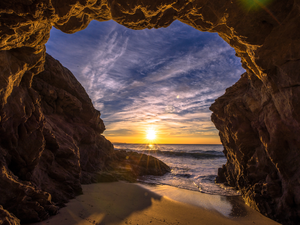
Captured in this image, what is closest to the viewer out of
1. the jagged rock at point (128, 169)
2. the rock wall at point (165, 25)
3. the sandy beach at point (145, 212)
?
the rock wall at point (165, 25)

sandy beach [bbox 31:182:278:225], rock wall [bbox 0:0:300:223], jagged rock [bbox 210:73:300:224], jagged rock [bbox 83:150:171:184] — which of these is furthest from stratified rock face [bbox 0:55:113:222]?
jagged rock [bbox 210:73:300:224]

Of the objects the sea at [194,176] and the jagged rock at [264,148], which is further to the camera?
the sea at [194,176]

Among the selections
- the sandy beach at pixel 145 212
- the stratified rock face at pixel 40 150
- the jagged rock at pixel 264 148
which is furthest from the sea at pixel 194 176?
the stratified rock face at pixel 40 150

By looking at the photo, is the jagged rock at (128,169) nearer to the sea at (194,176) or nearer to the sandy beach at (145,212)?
the sea at (194,176)

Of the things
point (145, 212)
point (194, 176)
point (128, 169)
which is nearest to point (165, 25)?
point (145, 212)

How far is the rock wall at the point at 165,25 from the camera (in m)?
4.39

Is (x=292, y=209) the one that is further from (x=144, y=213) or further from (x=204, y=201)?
(x=144, y=213)

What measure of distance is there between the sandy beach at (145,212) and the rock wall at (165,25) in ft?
2.92

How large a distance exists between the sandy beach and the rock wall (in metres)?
0.89

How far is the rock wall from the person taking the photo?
439 cm

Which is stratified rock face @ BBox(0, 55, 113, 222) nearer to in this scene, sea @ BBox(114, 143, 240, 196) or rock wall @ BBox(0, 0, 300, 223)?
rock wall @ BBox(0, 0, 300, 223)

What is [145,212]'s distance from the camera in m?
6.66

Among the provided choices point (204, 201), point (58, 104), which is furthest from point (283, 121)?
point (58, 104)

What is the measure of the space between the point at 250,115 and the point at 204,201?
654 cm
